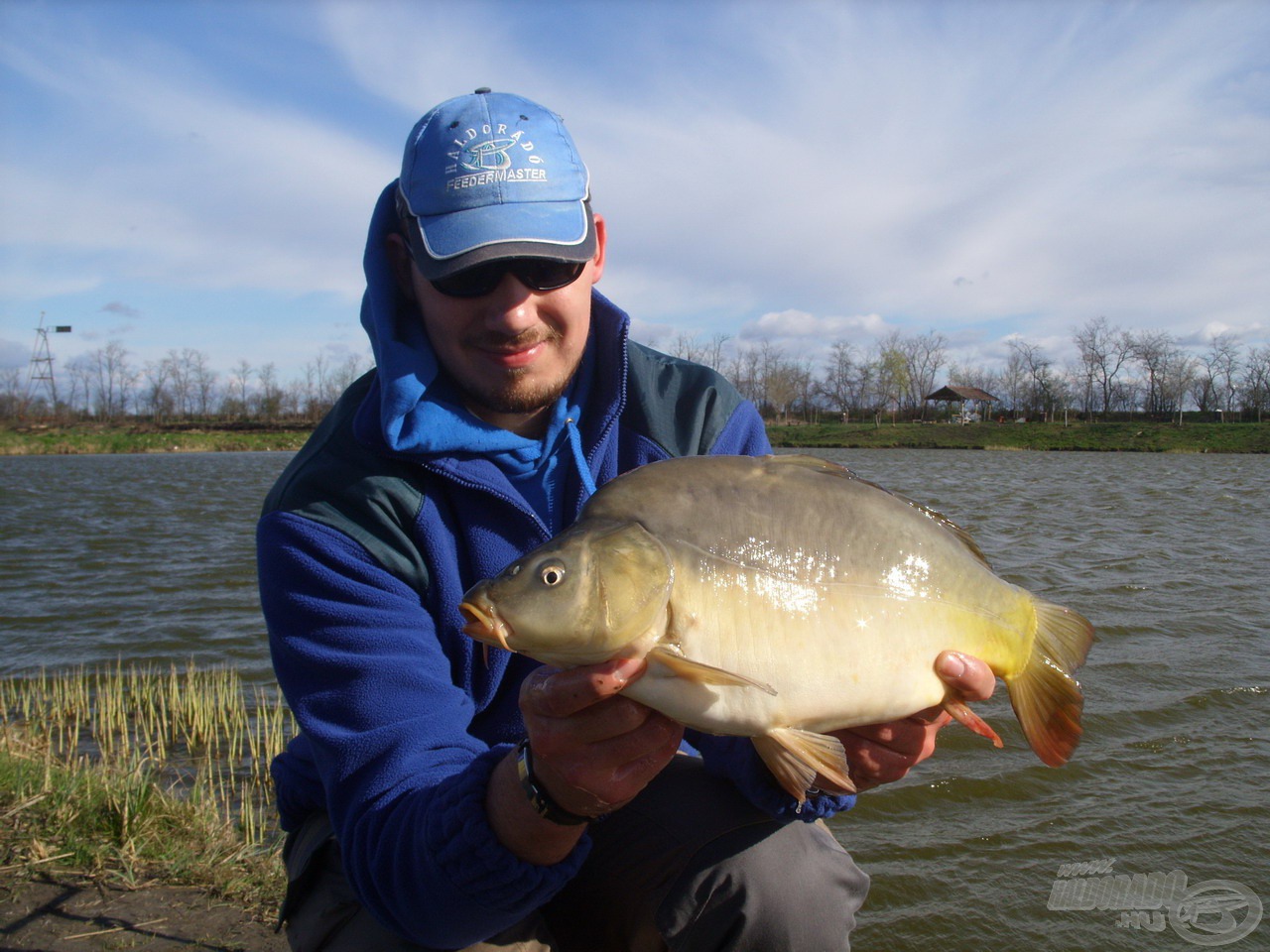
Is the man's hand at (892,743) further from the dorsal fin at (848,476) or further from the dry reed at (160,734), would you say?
the dry reed at (160,734)

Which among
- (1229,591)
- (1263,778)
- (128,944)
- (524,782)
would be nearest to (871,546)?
(524,782)

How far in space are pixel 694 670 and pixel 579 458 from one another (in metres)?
1.07

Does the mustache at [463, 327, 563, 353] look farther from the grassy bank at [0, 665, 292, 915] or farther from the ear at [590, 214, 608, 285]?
the grassy bank at [0, 665, 292, 915]

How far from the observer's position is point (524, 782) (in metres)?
1.83

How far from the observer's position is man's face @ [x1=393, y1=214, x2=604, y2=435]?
8.23 feet

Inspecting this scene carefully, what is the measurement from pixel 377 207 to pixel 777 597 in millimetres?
1726

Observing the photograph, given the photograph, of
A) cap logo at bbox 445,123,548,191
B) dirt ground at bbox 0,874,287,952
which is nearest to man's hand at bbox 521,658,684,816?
cap logo at bbox 445,123,548,191

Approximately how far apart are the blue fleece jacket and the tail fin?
538mm

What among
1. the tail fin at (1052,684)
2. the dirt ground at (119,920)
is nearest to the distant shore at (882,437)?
the dirt ground at (119,920)

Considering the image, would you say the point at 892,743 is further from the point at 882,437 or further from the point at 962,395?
the point at 962,395

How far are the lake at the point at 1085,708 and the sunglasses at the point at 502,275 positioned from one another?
309 cm

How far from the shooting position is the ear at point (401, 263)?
2705mm

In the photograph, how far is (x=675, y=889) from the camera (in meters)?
2.22

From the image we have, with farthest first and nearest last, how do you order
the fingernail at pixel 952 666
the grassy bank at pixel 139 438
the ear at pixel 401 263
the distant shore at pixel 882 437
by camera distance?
1. the grassy bank at pixel 139 438
2. the distant shore at pixel 882 437
3. the ear at pixel 401 263
4. the fingernail at pixel 952 666
